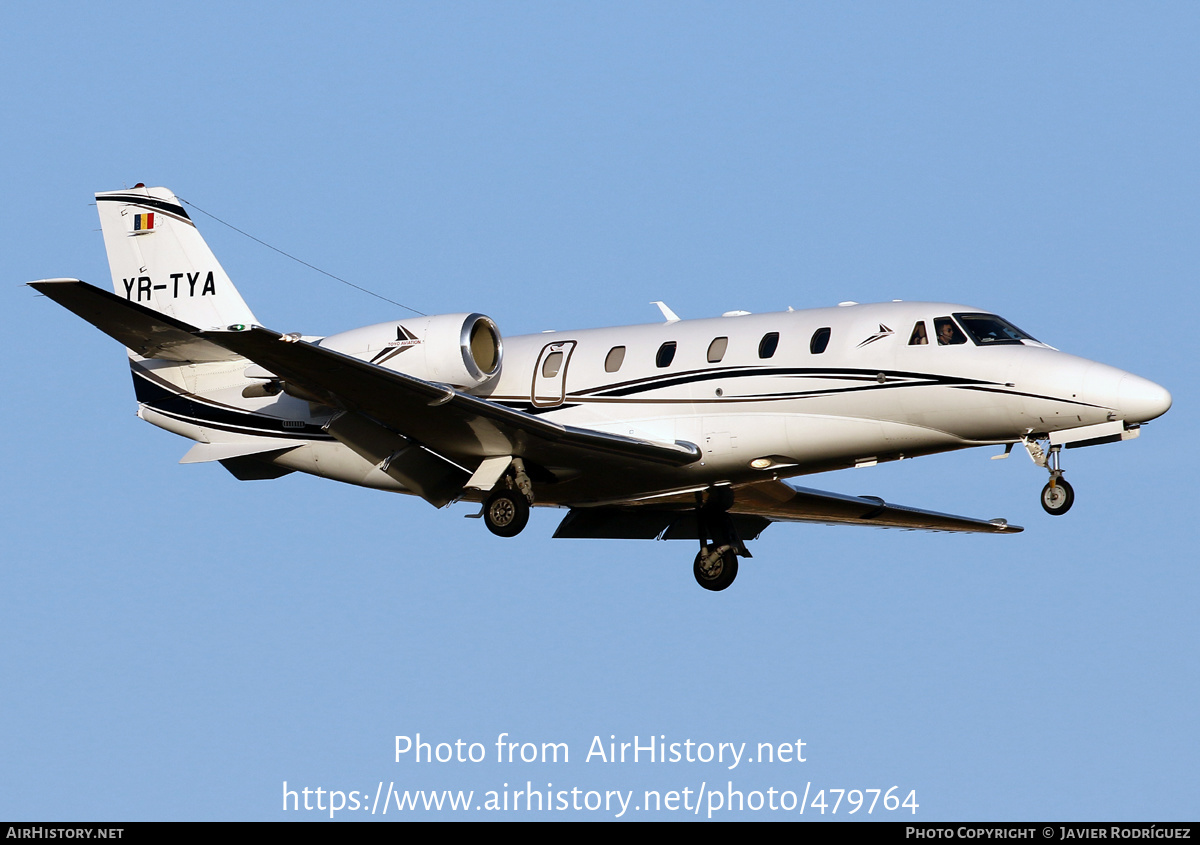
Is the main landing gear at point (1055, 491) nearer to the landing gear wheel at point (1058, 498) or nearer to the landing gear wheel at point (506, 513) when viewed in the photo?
the landing gear wheel at point (1058, 498)

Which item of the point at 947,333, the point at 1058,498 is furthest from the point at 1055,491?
the point at 947,333

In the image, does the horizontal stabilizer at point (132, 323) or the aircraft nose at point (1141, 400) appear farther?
the aircraft nose at point (1141, 400)

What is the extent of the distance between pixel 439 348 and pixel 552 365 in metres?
1.61

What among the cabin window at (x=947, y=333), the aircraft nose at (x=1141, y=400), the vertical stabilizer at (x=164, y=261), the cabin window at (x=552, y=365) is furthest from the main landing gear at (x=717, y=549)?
the vertical stabilizer at (x=164, y=261)

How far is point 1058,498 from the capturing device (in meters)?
19.5

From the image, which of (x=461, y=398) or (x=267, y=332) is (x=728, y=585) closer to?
(x=461, y=398)

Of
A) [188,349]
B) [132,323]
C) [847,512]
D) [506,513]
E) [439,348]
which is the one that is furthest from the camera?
[847,512]

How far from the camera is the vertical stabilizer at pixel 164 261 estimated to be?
82.7 feet

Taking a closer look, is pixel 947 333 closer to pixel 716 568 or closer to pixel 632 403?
pixel 632 403

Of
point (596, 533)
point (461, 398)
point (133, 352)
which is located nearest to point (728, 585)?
point (596, 533)

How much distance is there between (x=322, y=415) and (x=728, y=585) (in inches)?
257

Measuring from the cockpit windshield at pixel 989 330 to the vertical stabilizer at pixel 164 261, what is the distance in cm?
1125

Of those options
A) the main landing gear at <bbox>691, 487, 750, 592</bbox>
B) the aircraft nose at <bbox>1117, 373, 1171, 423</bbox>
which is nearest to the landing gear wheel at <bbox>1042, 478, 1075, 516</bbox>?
the aircraft nose at <bbox>1117, 373, 1171, 423</bbox>

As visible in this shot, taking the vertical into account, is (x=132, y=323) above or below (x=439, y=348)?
below
